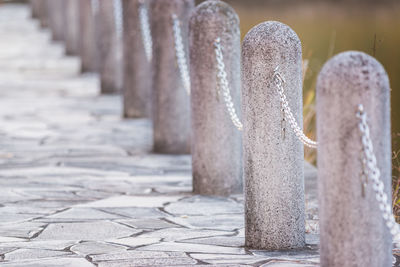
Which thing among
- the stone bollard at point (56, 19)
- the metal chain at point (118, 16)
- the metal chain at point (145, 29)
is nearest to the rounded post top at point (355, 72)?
the metal chain at point (145, 29)

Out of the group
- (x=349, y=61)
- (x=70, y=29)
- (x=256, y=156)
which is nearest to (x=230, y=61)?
(x=256, y=156)

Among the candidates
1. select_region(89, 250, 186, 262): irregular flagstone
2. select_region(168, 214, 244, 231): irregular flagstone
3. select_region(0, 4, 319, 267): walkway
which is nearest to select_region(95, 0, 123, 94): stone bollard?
select_region(0, 4, 319, 267): walkway

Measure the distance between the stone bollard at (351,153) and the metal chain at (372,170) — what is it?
25 mm

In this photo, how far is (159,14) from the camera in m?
7.96

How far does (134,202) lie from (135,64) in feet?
12.1

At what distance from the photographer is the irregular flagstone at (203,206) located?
6159 millimetres

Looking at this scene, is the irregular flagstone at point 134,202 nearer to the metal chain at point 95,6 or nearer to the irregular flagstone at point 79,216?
the irregular flagstone at point 79,216

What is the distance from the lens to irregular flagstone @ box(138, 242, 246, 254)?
5.09 metres

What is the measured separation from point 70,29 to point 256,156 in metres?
11.0

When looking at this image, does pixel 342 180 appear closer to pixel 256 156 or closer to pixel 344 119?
pixel 344 119

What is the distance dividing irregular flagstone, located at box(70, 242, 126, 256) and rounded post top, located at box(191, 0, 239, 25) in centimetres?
186

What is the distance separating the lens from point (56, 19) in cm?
1727

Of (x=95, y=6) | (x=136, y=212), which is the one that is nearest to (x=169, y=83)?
(x=136, y=212)

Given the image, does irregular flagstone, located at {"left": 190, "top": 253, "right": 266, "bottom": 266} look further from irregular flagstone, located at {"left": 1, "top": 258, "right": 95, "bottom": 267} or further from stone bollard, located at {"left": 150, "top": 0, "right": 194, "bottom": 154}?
stone bollard, located at {"left": 150, "top": 0, "right": 194, "bottom": 154}
